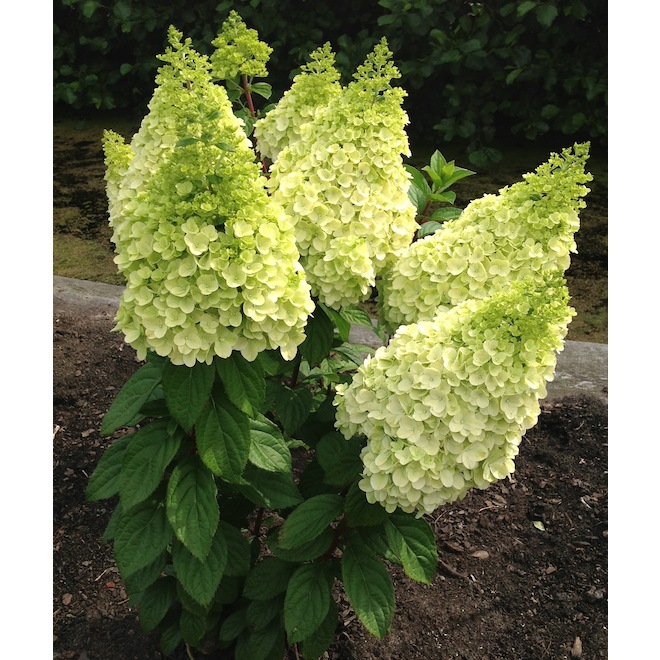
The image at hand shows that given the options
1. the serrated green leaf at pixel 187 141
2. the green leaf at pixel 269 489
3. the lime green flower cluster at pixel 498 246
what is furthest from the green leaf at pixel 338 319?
the serrated green leaf at pixel 187 141

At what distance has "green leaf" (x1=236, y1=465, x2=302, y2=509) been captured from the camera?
5.99 ft

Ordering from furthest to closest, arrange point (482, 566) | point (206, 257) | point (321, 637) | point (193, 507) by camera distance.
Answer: point (482, 566), point (321, 637), point (193, 507), point (206, 257)

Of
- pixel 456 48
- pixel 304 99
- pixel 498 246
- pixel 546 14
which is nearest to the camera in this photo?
pixel 498 246

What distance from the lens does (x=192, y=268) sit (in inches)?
56.7

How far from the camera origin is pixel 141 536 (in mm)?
1755

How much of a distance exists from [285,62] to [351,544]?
504cm

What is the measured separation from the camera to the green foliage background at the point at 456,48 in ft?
18.2

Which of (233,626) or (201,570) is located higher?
(201,570)

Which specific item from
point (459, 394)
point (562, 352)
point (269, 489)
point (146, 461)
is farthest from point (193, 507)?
point (562, 352)

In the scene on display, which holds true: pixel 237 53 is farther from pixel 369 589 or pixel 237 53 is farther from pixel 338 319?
pixel 369 589

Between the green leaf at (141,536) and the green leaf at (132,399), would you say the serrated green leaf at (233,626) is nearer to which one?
the green leaf at (141,536)

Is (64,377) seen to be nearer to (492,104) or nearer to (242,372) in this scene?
(242,372)

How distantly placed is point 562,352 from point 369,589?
6.43 feet

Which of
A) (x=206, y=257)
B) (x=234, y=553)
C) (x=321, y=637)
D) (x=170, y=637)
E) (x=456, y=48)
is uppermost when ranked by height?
(x=456, y=48)
